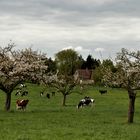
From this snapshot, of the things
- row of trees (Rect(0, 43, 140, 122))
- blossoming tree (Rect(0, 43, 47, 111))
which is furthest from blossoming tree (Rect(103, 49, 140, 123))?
blossoming tree (Rect(0, 43, 47, 111))

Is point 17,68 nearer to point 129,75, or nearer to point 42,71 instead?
point 42,71

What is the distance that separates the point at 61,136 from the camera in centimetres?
2366

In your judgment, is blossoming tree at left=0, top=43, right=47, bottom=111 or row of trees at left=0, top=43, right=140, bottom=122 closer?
row of trees at left=0, top=43, right=140, bottom=122

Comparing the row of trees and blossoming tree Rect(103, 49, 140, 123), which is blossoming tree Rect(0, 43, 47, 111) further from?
blossoming tree Rect(103, 49, 140, 123)

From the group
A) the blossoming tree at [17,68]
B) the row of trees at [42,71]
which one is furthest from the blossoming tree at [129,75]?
the blossoming tree at [17,68]

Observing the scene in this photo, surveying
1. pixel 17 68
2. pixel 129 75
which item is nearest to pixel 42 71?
pixel 17 68

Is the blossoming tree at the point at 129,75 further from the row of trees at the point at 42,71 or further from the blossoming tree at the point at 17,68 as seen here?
the blossoming tree at the point at 17,68

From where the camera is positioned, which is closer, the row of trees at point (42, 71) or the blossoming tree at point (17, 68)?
the row of trees at point (42, 71)

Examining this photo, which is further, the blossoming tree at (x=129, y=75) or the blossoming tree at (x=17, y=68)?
the blossoming tree at (x=17, y=68)

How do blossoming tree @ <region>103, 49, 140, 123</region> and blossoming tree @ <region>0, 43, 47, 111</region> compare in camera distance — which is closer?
blossoming tree @ <region>103, 49, 140, 123</region>

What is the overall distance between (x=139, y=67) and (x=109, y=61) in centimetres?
357

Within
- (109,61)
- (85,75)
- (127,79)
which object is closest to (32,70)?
(109,61)

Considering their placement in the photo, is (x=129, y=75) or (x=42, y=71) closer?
(x=129, y=75)

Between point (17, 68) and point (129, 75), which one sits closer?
point (129, 75)
